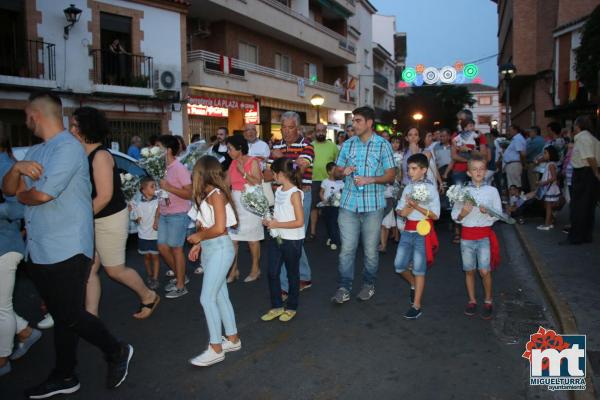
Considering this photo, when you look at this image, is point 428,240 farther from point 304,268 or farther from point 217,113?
point 217,113

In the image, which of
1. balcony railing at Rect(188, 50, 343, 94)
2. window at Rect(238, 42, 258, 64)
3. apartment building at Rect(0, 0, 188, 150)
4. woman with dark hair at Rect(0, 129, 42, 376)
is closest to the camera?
woman with dark hair at Rect(0, 129, 42, 376)

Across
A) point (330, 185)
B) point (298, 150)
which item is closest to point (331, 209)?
point (330, 185)

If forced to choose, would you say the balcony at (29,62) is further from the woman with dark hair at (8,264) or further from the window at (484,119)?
the window at (484,119)

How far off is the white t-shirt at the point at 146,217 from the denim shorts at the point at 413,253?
3105 millimetres

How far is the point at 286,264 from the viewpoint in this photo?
5098 millimetres

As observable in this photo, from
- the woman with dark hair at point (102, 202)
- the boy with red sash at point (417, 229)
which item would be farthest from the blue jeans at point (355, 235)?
the woman with dark hair at point (102, 202)

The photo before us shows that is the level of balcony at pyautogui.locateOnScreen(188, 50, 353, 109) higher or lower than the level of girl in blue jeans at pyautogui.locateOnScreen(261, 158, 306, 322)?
higher

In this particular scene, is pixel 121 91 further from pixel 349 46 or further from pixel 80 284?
pixel 349 46

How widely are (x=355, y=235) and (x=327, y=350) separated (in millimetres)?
1546

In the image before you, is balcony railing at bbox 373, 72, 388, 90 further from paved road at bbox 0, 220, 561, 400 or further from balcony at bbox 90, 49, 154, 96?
paved road at bbox 0, 220, 561, 400

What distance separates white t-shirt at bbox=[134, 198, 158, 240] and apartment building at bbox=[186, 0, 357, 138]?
42.6ft

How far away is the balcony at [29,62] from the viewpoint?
46.8 feet

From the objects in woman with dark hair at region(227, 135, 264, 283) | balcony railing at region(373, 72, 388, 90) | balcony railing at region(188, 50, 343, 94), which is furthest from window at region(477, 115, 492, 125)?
woman with dark hair at region(227, 135, 264, 283)

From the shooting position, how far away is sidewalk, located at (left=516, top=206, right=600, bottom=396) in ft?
14.9
